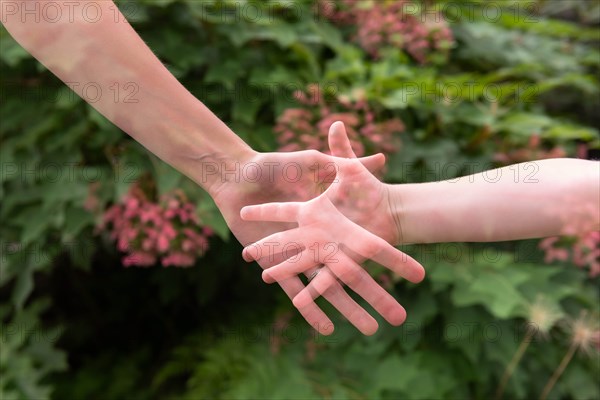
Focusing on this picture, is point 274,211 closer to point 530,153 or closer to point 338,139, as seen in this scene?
point 338,139

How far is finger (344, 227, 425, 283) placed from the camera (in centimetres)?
110

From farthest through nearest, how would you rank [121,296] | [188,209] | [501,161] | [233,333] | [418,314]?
[121,296]
[233,333]
[501,161]
[418,314]
[188,209]

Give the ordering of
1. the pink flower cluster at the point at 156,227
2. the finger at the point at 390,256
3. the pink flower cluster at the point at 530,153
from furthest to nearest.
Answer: the pink flower cluster at the point at 530,153
the pink flower cluster at the point at 156,227
the finger at the point at 390,256

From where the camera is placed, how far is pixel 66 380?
291 centimetres

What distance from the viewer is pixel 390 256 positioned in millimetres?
1108

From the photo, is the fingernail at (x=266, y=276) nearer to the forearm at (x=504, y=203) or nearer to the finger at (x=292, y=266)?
the finger at (x=292, y=266)

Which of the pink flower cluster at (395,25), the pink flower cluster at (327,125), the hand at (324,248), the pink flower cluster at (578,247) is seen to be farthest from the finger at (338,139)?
the pink flower cluster at (395,25)

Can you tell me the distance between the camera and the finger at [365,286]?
45.0 inches

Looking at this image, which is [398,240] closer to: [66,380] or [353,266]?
[353,266]

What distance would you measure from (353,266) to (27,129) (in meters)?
1.59

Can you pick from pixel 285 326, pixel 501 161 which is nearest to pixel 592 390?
pixel 501 161

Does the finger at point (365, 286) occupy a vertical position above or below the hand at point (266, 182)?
below

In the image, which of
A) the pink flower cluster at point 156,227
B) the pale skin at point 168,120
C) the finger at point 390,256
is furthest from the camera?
the pink flower cluster at point 156,227

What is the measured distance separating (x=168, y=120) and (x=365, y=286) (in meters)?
0.55
